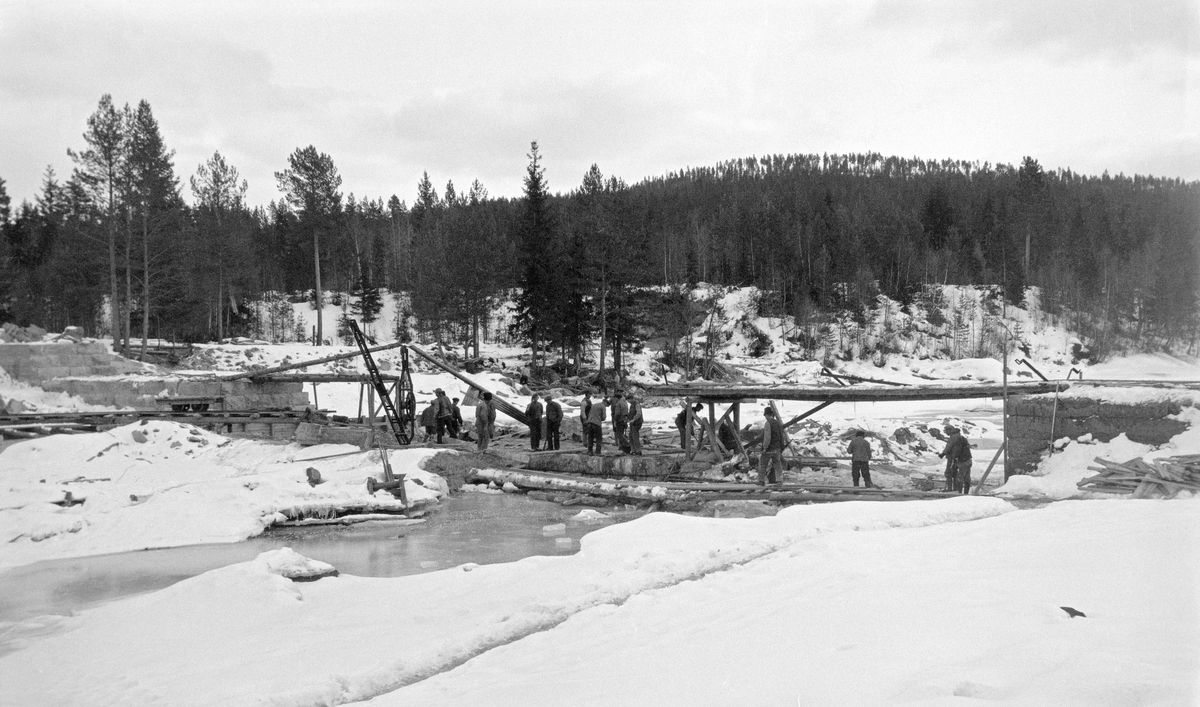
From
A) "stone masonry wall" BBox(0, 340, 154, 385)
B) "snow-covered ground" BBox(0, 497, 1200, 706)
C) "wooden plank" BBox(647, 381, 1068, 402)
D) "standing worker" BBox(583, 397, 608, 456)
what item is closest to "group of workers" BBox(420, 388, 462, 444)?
"standing worker" BBox(583, 397, 608, 456)

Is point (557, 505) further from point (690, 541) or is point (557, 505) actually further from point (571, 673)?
point (571, 673)

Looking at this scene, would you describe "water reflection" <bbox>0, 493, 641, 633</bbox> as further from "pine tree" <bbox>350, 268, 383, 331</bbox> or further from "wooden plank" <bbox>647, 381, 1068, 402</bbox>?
"pine tree" <bbox>350, 268, 383, 331</bbox>

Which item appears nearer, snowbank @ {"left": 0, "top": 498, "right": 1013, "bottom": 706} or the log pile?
snowbank @ {"left": 0, "top": 498, "right": 1013, "bottom": 706}

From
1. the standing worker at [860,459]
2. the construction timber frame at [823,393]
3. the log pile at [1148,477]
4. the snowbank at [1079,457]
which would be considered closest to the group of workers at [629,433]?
the standing worker at [860,459]

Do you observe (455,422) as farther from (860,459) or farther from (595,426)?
(860,459)

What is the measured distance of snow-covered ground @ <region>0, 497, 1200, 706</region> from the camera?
14.4 ft

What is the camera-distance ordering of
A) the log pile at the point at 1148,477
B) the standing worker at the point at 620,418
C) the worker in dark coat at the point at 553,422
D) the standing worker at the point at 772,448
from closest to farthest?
the log pile at the point at 1148,477
the standing worker at the point at 772,448
the standing worker at the point at 620,418
the worker in dark coat at the point at 553,422

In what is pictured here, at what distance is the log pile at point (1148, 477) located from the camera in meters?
9.45

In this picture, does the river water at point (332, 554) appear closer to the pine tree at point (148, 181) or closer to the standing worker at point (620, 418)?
the standing worker at point (620, 418)

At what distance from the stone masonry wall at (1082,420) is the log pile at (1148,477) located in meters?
1.07

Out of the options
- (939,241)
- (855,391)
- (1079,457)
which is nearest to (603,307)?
(855,391)

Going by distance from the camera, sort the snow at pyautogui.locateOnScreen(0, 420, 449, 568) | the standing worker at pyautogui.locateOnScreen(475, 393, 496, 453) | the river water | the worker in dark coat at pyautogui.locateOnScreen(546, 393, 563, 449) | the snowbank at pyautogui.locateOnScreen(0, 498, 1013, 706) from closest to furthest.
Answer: the snowbank at pyautogui.locateOnScreen(0, 498, 1013, 706) < the river water < the snow at pyautogui.locateOnScreen(0, 420, 449, 568) < the standing worker at pyautogui.locateOnScreen(475, 393, 496, 453) < the worker in dark coat at pyautogui.locateOnScreen(546, 393, 563, 449)

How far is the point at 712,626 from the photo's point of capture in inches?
243

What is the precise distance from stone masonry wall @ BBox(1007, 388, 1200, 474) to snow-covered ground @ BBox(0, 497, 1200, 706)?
3.42 metres
